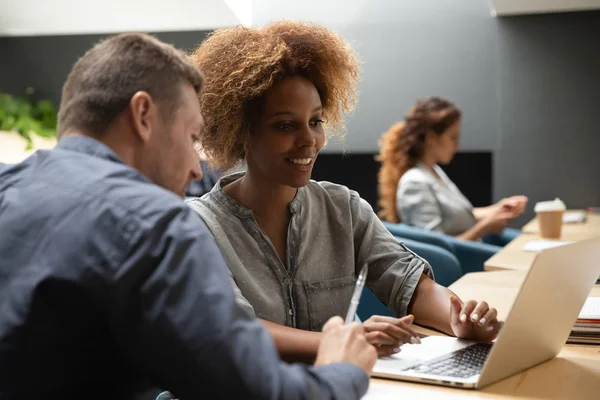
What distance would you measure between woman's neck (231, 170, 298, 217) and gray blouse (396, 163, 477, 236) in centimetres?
250

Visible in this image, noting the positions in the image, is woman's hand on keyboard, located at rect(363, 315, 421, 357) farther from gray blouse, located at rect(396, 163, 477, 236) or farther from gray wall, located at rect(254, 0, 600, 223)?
gray wall, located at rect(254, 0, 600, 223)

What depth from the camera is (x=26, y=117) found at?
5.46m

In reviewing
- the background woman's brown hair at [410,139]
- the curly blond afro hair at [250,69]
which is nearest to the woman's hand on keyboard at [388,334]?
the curly blond afro hair at [250,69]

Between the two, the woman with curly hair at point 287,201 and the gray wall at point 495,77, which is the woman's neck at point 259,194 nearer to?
the woman with curly hair at point 287,201

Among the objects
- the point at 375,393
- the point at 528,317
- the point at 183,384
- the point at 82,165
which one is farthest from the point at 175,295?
the point at 528,317

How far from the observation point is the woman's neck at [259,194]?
178cm

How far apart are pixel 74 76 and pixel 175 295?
410 millimetres

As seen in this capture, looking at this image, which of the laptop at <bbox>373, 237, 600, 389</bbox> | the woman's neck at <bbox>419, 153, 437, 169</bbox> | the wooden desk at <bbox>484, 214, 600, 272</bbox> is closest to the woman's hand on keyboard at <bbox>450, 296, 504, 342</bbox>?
the laptop at <bbox>373, 237, 600, 389</bbox>

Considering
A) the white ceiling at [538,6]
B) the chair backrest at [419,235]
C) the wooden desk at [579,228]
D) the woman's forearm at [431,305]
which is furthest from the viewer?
the white ceiling at [538,6]

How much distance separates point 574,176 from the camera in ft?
Result: 17.8

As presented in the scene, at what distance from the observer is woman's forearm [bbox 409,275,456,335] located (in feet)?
5.52

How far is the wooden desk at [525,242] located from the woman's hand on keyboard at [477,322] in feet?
1.40

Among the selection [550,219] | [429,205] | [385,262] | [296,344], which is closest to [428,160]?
[429,205]

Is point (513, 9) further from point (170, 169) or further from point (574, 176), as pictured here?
point (170, 169)
